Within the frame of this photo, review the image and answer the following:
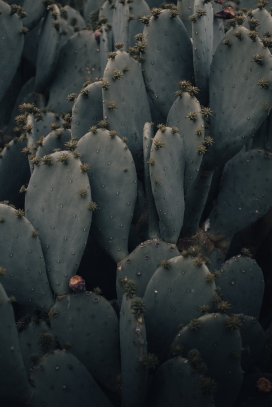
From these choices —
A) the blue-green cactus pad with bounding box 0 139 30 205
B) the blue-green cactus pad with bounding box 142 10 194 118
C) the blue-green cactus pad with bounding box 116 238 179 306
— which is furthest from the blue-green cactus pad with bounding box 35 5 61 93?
the blue-green cactus pad with bounding box 116 238 179 306

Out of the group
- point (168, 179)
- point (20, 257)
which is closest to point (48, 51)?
point (168, 179)

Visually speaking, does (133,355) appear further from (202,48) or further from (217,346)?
(202,48)

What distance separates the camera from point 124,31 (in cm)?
253

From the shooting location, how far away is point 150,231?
2.13m

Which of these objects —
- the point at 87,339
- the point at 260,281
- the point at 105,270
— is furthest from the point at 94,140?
the point at 260,281

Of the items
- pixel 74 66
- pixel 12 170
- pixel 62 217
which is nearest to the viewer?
pixel 62 217

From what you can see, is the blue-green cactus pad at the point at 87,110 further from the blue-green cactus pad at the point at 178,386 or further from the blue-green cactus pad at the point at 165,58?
the blue-green cactus pad at the point at 178,386

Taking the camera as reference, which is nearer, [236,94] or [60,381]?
[60,381]

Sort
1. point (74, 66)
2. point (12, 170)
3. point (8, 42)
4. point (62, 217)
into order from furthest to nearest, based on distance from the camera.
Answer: point (74, 66) → point (8, 42) → point (12, 170) → point (62, 217)

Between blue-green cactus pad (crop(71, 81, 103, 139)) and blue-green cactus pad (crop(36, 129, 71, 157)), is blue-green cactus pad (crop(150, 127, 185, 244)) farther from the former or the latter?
blue-green cactus pad (crop(36, 129, 71, 157))

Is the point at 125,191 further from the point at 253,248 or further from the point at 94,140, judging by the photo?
the point at 253,248

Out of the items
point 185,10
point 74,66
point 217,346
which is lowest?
point 217,346

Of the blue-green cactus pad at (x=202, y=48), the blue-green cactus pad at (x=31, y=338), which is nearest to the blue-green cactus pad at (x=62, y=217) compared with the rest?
the blue-green cactus pad at (x=31, y=338)

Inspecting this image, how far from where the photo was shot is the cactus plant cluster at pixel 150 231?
69.2 inches
